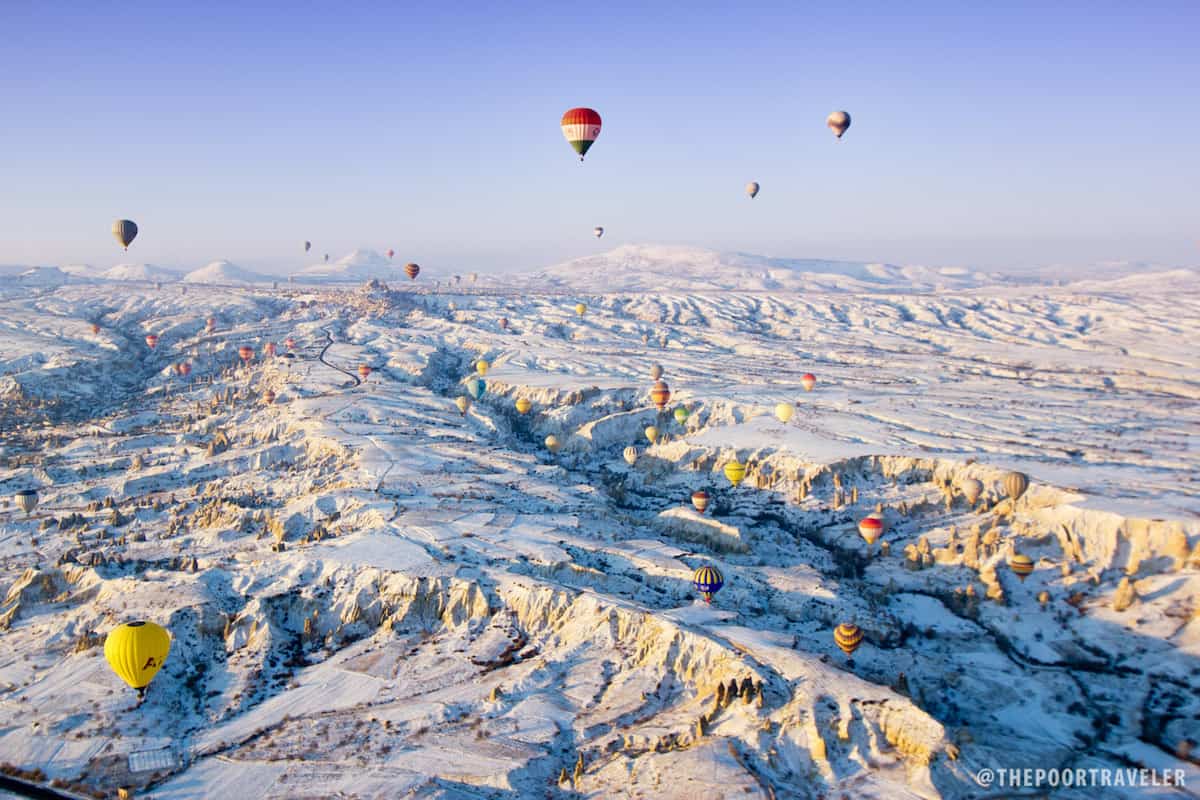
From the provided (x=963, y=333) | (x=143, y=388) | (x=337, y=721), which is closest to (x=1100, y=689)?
(x=337, y=721)

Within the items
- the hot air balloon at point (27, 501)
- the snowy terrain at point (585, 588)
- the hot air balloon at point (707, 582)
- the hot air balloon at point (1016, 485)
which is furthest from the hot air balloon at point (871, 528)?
the hot air balloon at point (27, 501)

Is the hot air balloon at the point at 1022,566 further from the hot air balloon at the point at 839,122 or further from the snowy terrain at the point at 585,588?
the hot air balloon at the point at 839,122

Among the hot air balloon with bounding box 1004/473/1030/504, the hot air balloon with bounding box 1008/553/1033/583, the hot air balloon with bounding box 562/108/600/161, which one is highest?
the hot air balloon with bounding box 562/108/600/161

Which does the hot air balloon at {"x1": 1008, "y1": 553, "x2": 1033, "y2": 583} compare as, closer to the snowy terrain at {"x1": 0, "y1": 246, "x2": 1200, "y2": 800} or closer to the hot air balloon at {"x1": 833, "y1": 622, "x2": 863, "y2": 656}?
the snowy terrain at {"x1": 0, "y1": 246, "x2": 1200, "y2": 800}

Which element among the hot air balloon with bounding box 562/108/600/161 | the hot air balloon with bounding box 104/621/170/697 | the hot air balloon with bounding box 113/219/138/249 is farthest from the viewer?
the hot air balloon with bounding box 113/219/138/249

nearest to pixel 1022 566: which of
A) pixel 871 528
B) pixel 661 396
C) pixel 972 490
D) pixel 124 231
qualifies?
pixel 871 528

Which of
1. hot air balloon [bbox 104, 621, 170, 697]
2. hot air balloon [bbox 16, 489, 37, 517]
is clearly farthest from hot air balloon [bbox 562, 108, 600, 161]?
hot air balloon [bbox 16, 489, 37, 517]
